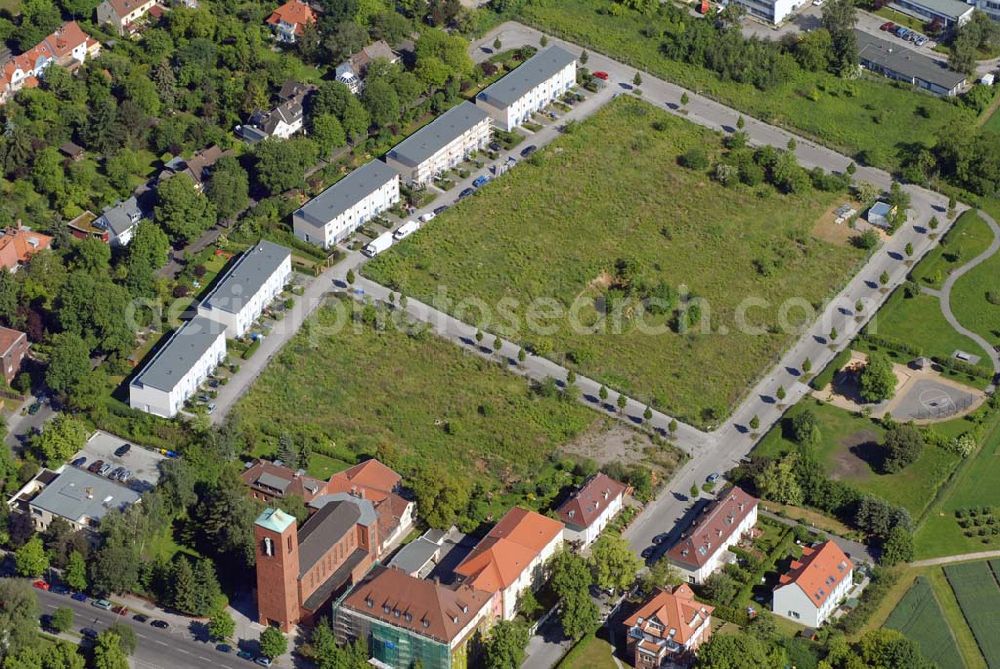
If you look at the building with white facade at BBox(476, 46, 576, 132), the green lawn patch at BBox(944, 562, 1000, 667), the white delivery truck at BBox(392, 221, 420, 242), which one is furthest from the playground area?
the building with white facade at BBox(476, 46, 576, 132)

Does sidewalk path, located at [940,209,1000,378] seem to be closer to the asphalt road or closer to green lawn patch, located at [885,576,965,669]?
green lawn patch, located at [885,576,965,669]

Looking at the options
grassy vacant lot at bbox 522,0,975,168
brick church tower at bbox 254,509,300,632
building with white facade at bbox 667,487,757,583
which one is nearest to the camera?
brick church tower at bbox 254,509,300,632

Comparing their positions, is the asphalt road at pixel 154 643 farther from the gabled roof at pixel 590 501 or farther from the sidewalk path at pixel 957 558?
the sidewalk path at pixel 957 558

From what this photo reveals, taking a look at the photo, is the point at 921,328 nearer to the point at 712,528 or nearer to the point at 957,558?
the point at 957,558

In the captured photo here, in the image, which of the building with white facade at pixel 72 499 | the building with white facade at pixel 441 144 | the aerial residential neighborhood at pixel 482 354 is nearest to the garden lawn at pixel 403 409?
the aerial residential neighborhood at pixel 482 354

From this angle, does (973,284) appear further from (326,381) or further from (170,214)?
(170,214)

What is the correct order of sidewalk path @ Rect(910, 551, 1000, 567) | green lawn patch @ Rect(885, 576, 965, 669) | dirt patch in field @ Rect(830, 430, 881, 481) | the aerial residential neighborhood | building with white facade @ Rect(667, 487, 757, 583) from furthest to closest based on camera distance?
dirt patch in field @ Rect(830, 430, 881, 481) → sidewalk path @ Rect(910, 551, 1000, 567) → building with white facade @ Rect(667, 487, 757, 583) → the aerial residential neighborhood → green lawn patch @ Rect(885, 576, 965, 669)
